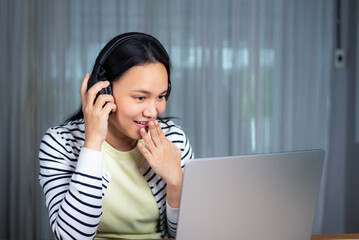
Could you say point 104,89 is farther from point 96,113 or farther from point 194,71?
point 194,71

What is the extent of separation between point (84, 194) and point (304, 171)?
534 millimetres

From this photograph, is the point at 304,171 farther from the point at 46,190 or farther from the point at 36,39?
the point at 36,39

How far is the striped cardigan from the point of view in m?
0.96

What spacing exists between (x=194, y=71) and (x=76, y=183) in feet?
5.65

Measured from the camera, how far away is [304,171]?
0.77m

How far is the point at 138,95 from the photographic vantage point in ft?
3.55

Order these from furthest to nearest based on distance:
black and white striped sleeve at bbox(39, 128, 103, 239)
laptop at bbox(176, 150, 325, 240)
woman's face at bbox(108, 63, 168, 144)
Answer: woman's face at bbox(108, 63, 168, 144)
black and white striped sleeve at bbox(39, 128, 103, 239)
laptop at bbox(176, 150, 325, 240)

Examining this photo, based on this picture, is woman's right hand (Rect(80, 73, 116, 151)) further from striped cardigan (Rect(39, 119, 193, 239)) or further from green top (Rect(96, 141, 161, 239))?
green top (Rect(96, 141, 161, 239))

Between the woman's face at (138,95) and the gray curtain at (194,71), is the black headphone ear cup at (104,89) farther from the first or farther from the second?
the gray curtain at (194,71)

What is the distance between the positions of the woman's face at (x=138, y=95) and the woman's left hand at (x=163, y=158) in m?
0.06

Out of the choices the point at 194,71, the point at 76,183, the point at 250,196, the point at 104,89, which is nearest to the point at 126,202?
the point at 76,183

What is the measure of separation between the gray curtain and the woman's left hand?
151cm

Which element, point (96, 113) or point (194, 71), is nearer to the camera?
point (96, 113)

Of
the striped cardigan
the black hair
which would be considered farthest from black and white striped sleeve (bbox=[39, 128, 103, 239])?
the black hair
